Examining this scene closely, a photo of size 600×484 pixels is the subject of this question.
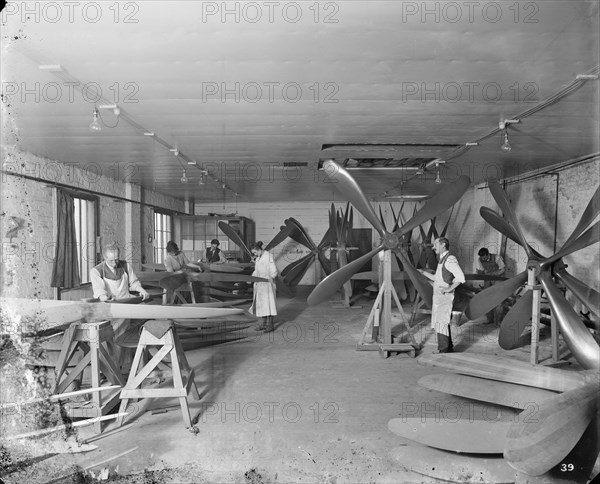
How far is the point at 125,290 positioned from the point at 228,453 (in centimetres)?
234

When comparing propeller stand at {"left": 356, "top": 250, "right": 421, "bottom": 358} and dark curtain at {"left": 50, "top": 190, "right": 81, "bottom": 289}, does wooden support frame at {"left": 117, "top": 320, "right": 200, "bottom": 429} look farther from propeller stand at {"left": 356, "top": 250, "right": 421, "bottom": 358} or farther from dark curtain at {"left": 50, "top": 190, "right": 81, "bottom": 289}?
dark curtain at {"left": 50, "top": 190, "right": 81, "bottom": 289}

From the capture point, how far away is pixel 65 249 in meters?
6.71

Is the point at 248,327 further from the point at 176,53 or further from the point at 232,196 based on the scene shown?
the point at 232,196

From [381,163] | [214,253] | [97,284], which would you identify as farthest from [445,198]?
[214,253]

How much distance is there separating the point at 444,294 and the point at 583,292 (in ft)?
5.25

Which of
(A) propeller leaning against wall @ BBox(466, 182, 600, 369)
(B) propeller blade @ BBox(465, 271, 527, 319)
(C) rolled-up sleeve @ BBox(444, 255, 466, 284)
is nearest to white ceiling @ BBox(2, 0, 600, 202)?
(A) propeller leaning against wall @ BBox(466, 182, 600, 369)

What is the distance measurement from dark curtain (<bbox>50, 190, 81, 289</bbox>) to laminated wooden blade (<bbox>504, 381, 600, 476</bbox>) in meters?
6.92

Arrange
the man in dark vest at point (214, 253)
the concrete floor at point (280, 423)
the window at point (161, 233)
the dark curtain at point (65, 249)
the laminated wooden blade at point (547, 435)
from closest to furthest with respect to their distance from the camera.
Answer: the laminated wooden blade at point (547, 435), the concrete floor at point (280, 423), the dark curtain at point (65, 249), the man in dark vest at point (214, 253), the window at point (161, 233)

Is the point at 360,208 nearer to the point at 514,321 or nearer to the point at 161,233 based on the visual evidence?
the point at 514,321

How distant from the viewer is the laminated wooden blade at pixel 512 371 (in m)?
3.01

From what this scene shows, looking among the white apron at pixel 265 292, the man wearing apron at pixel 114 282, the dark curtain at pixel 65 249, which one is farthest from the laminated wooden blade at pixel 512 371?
the dark curtain at pixel 65 249

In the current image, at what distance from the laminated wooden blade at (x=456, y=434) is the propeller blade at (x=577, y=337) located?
4.12ft

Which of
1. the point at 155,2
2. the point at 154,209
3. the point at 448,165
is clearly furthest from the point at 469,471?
the point at 154,209

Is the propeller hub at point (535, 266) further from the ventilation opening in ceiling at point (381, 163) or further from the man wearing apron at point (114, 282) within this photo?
the man wearing apron at point (114, 282)
